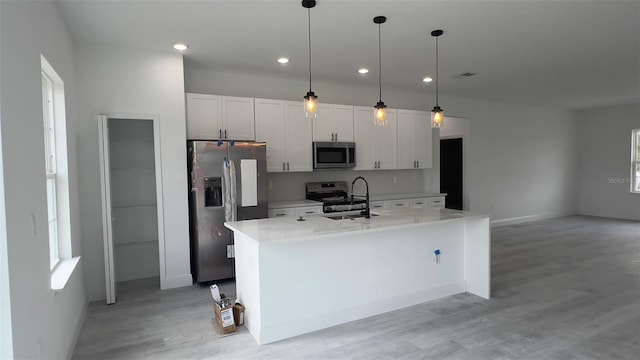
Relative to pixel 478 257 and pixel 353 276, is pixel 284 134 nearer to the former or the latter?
pixel 353 276

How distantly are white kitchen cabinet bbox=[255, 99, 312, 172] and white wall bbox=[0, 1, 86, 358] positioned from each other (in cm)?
252

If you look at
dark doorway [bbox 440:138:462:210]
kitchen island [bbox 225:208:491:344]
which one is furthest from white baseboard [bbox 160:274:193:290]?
dark doorway [bbox 440:138:462:210]

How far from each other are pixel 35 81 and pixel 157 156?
2.02m

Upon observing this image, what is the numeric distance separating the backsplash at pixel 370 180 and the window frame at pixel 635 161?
5144 millimetres

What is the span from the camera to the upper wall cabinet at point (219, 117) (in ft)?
14.5

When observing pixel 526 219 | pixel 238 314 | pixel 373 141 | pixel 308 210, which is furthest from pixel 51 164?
pixel 526 219

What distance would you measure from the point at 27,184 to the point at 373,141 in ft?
15.0

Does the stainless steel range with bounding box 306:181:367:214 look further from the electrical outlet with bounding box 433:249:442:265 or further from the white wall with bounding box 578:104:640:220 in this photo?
the white wall with bounding box 578:104:640:220

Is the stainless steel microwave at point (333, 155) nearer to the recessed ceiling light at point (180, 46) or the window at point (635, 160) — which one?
the recessed ceiling light at point (180, 46)

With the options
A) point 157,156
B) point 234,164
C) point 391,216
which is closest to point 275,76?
point 234,164

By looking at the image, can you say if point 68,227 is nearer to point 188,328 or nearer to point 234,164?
point 188,328

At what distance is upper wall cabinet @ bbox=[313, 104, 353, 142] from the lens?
207 inches

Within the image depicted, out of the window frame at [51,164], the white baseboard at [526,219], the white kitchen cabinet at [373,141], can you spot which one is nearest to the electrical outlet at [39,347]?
the window frame at [51,164]

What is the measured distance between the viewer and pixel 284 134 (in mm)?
5016
